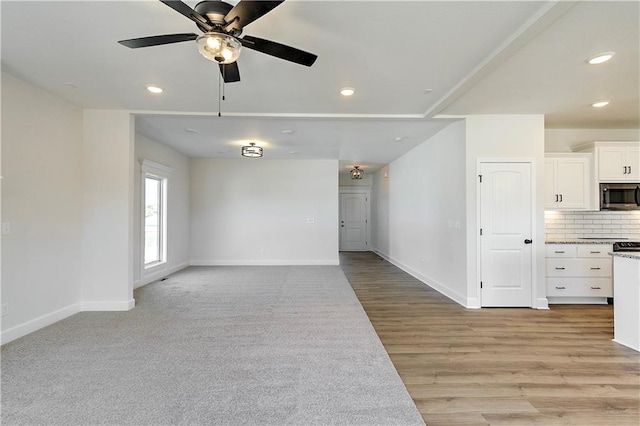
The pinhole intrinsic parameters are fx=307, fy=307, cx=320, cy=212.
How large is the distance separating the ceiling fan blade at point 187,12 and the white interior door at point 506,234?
12.6 feet

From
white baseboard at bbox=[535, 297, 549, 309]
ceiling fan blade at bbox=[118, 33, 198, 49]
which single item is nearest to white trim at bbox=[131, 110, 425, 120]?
ceiling fan blade at bbox=[118, 33, 198, 49]

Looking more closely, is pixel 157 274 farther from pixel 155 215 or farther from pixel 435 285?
pixel 435 285

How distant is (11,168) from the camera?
10.0 ft

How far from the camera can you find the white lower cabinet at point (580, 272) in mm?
4406

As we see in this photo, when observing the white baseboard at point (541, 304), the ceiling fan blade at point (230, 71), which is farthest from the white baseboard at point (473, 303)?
the ceiling fan blade at point (230, 71)

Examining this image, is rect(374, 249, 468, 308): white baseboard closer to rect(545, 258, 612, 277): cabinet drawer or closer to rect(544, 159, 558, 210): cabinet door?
rect(545, 258, 612, 277): cabinet drawer

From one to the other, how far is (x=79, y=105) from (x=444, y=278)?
5668 millimetres

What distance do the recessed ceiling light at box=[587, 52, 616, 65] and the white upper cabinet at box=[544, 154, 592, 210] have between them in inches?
83.6

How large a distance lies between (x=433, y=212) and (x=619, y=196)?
8.59ft

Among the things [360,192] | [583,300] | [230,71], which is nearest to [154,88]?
[230,71]

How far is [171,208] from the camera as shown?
254 inches

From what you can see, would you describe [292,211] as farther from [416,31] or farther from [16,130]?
[416,31]

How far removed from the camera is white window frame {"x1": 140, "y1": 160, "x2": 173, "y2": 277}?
5324 millimetres

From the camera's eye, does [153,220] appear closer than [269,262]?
Yes
